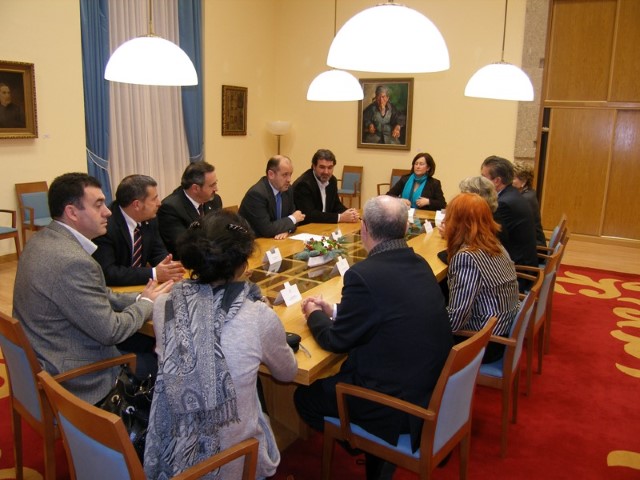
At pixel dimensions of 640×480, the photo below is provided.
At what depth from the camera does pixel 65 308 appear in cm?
204

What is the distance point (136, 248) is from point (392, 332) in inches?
67.3

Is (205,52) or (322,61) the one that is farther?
(322,61)

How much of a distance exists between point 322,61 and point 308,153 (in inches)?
61.1

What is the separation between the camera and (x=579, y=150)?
25.9 ft

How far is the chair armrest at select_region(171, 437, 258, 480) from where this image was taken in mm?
1496

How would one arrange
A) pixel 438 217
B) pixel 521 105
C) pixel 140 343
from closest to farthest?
pixel 140 343
pixel 438 217
pixel 521 105

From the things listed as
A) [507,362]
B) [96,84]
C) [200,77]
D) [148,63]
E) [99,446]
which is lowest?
[507,362]

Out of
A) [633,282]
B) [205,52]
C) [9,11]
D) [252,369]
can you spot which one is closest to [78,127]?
[9,11]

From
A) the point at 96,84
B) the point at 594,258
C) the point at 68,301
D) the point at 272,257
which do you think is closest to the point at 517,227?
the point at 272,257

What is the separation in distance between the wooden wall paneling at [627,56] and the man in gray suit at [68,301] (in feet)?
24.7

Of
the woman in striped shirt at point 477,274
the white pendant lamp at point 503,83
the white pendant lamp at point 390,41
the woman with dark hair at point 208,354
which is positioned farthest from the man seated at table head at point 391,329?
the white pendant lamp at point 503,83

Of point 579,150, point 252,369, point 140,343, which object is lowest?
point 140,343

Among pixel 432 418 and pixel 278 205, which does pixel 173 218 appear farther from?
pixel 432 418

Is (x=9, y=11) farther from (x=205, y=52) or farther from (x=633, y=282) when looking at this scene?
(x=633, y=282)
